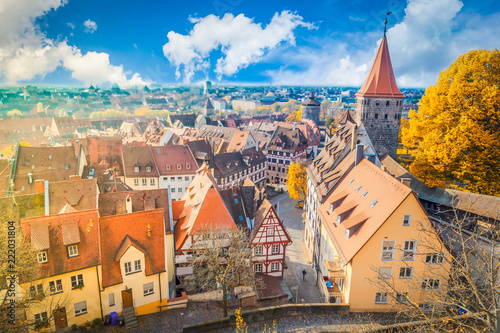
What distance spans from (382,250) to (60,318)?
64.3 ft

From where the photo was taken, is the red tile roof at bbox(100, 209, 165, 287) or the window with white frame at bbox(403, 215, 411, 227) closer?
the red tile roof at bbox(100, 209, 165, 287)

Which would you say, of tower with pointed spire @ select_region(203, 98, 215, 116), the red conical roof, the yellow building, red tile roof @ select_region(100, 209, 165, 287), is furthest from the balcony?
tower with pointed spire @ select_region(203, 98, 215, 116)

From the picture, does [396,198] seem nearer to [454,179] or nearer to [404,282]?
[404,282]

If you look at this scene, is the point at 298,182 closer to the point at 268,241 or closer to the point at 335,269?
the point at 268,241

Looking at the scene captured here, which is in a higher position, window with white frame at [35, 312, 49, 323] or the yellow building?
the yellow building

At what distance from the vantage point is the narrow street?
2725 cm

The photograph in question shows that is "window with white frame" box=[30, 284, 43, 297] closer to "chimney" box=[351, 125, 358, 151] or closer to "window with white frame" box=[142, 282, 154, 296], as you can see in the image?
"window with white frame" box=[142, 282, 154, 296]

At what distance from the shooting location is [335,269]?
22.6m

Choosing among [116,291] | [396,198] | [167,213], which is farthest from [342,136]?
[116,291]

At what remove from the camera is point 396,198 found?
66.6 feet

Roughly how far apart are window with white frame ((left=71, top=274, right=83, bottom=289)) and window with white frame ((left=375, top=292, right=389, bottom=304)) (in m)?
18.4

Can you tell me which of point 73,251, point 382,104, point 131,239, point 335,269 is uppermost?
point 382,104

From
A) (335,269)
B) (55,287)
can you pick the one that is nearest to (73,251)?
(55,287)

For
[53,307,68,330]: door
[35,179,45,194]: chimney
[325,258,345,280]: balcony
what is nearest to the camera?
[53,307,68,330]: door
